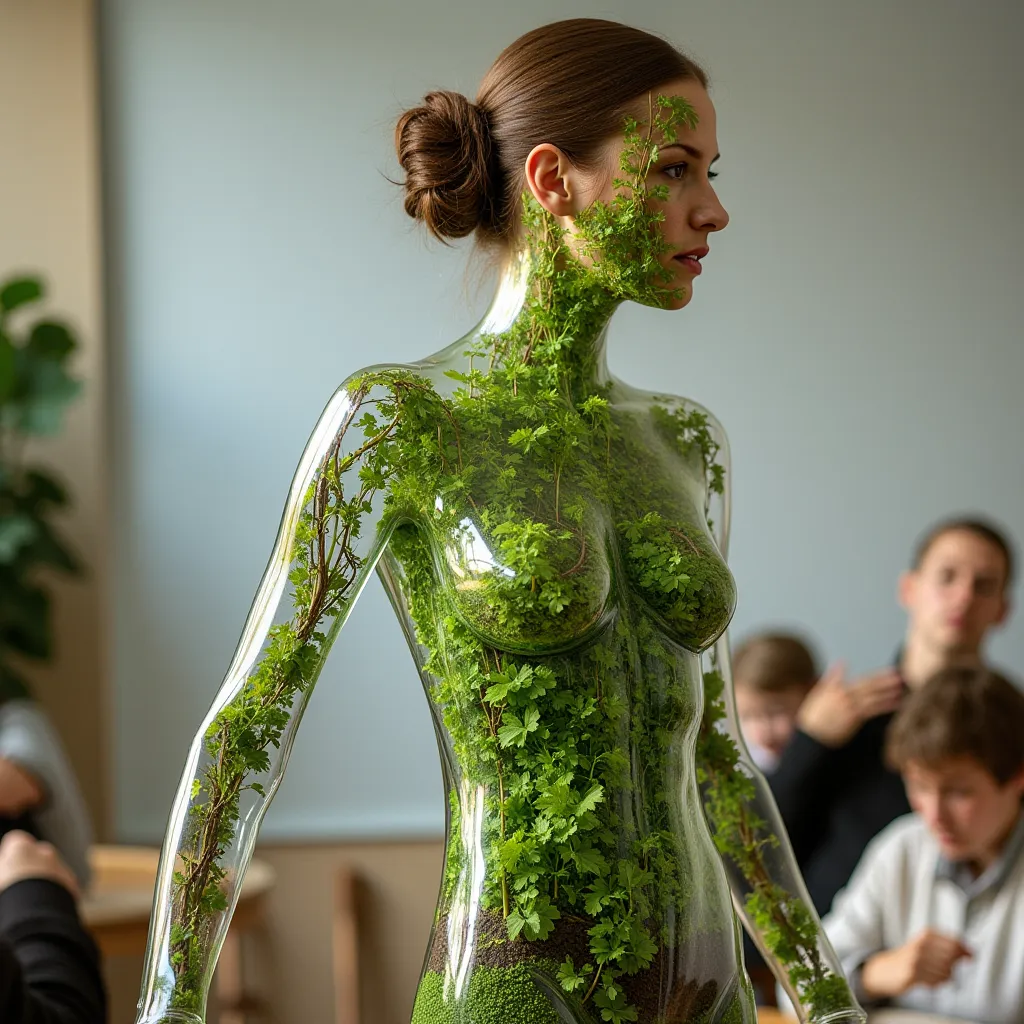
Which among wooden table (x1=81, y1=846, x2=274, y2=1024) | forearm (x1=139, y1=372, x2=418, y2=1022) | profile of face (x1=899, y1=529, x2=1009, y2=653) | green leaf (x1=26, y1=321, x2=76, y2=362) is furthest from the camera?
green leaf (x1=26, y1=321, x2=76, y2=362)

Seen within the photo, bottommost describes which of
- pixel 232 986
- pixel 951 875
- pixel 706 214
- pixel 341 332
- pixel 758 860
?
pixel 232 986

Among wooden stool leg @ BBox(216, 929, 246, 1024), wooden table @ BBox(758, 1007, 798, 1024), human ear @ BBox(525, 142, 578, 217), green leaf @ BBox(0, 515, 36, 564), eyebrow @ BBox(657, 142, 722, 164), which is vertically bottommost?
wooden stool leg @ BBox(216, 929, 246, 1024)

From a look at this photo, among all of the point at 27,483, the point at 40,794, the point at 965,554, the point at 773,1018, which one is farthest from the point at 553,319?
the point at 27,483

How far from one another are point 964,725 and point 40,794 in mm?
1358

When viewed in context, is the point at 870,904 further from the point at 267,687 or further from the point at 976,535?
the point at 267,687

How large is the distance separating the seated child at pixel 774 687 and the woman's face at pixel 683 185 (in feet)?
6.68

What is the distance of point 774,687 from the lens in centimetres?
302

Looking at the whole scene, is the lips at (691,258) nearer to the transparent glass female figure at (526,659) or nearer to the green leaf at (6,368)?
the transparent glass female figure at (526,659)

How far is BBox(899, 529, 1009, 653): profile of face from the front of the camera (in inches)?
109

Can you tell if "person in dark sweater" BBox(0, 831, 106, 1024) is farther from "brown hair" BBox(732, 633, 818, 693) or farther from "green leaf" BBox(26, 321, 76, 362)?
"green leaf" BBox(26, 321, 76, 362)

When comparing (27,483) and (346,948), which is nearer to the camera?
(27,483)

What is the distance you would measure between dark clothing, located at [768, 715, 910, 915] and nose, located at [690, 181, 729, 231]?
1706 mm

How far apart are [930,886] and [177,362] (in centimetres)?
232

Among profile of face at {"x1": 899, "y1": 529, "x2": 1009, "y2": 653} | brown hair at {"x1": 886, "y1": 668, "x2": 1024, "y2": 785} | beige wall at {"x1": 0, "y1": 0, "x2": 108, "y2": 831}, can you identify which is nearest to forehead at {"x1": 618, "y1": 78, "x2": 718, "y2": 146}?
brown hair at {"x1": 886, "y1": 668, "x2": 1024, "y2": 785}
